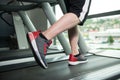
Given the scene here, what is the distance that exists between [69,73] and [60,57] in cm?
76

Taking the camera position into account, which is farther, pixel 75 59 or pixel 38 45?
pixel 75 59

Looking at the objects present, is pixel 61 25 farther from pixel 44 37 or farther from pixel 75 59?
pixel 75 59

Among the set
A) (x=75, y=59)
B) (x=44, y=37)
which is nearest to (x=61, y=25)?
(x=44, y=37)

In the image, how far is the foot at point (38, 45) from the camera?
1.29 metres

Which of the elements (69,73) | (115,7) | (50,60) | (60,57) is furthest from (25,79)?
(115,7)

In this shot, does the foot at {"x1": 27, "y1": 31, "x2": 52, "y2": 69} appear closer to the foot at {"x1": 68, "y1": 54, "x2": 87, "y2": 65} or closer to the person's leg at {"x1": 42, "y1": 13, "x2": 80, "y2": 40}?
the person's leg at {"x1": 42, "y1": 13, "x2": 80, "y2": 40}

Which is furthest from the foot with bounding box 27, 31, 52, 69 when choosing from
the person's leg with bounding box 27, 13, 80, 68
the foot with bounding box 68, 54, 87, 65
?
the foot with bounding box 68, 54, 87, 65

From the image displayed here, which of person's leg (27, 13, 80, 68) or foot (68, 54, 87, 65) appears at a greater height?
person's leg (27, 13, 80, 68)

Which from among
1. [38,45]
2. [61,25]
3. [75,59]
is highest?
[61,25]

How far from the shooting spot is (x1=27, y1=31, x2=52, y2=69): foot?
129 cm

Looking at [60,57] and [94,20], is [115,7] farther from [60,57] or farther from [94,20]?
[60,57]

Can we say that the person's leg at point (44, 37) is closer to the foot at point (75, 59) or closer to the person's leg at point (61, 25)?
the person's leg at point (61, 25)

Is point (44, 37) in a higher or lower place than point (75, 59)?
higher

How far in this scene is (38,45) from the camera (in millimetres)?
1319
